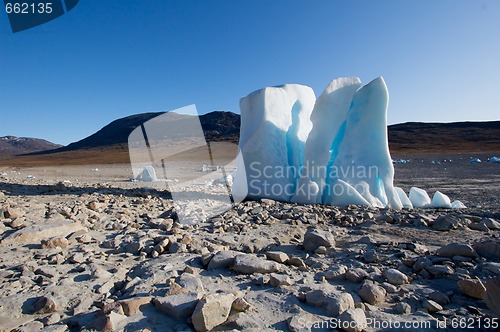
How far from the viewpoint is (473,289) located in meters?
2.36

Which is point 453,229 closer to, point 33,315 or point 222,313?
point 222,313

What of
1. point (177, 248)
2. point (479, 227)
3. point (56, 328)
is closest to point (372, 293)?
point (177, 248)

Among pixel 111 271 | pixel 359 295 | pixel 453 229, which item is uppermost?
pixel 111 271

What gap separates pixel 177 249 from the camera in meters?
3.39

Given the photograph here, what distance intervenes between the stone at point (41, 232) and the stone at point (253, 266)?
7.84ft

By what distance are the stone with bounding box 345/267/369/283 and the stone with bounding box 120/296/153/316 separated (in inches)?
67.3

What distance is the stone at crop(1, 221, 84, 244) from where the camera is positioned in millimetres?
3486

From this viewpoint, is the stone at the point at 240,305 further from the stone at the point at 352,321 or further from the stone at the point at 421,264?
the stone at the point at 421,264

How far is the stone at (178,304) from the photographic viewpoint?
6.55ft

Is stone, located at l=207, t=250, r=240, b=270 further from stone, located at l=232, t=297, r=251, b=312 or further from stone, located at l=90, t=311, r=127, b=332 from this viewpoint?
stone, located at l=90, t=311, r=127, b=332

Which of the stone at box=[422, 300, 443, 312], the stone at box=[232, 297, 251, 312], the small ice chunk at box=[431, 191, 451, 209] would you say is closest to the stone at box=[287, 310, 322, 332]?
the stone at box=[232, 297, 251, 312]

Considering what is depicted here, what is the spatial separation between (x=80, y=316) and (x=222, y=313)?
959 millimetres

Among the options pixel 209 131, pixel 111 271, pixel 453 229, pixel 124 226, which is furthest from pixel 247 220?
pixel 209 131

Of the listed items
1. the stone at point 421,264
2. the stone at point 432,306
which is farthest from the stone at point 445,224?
the stone at point 432,306
